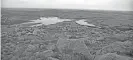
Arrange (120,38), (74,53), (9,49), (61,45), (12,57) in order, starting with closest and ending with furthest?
(74,53), (12,57), (61,45), (9,49), (120,38)

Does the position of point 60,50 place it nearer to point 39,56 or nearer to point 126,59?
point 39,56

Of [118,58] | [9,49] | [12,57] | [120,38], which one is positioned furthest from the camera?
[120,38]

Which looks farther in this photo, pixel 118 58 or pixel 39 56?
pixel 39 56

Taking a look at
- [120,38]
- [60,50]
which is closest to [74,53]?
[60,50]

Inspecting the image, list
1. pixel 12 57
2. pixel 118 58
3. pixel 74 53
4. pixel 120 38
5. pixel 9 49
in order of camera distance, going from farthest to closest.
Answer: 1. pixel 120 38
2. pixel 9 49
3. pixel 12 57
4. pixel 74 53
5. pixel 118 58

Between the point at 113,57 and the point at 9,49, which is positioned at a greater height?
the point at 113,57

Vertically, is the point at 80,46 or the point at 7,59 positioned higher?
the point at 80,46

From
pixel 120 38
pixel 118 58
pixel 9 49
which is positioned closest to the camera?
pixel 118 58

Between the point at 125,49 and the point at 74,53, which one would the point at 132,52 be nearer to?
the point at 125,49

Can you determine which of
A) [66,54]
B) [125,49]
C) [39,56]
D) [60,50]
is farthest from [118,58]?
[39,56]
